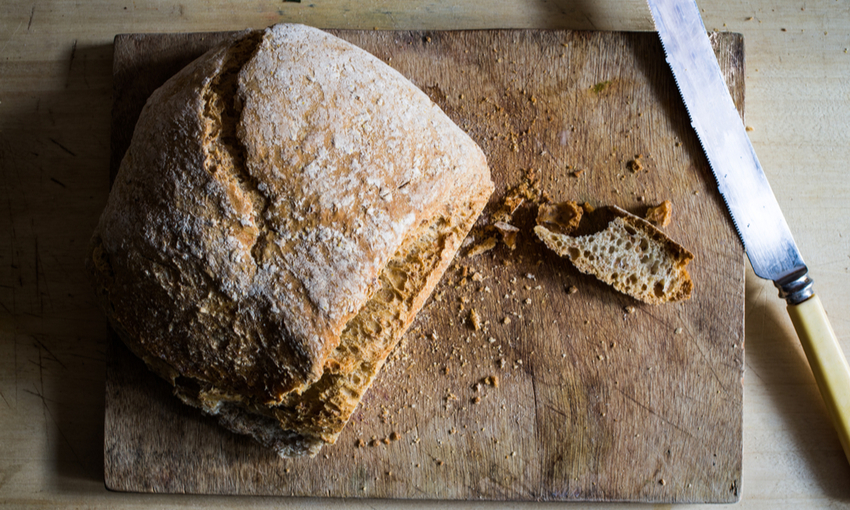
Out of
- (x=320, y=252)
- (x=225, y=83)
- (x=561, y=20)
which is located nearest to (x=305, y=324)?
(x=320, y=252)

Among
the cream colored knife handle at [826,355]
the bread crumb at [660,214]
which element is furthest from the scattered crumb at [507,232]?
the cream colored knife handle at [826,355]

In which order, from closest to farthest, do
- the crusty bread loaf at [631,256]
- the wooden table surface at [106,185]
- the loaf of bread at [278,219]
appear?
the loaf of bread at [278,219] → the crusty bread loaf at [631,256] → the wooden table surface at [106,185]

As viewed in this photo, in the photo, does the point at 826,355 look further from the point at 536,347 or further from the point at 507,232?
the point at 507,232

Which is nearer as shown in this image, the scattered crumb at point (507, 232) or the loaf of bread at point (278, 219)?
the loaf of bread at point (278, 219)

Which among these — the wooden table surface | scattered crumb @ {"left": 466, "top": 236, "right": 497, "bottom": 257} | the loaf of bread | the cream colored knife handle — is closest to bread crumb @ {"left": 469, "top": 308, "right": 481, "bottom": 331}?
scattered crumb @ {"left": 466, "top": 236, "right": 497, "bottom": 257}

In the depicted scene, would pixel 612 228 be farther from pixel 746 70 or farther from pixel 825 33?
pixel 825 33

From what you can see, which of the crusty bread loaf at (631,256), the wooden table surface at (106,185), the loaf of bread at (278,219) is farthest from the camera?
the wooden table surface at (106,185)

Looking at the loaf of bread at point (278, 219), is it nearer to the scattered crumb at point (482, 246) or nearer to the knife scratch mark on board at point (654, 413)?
the scattered crumb at point (482, 246)
